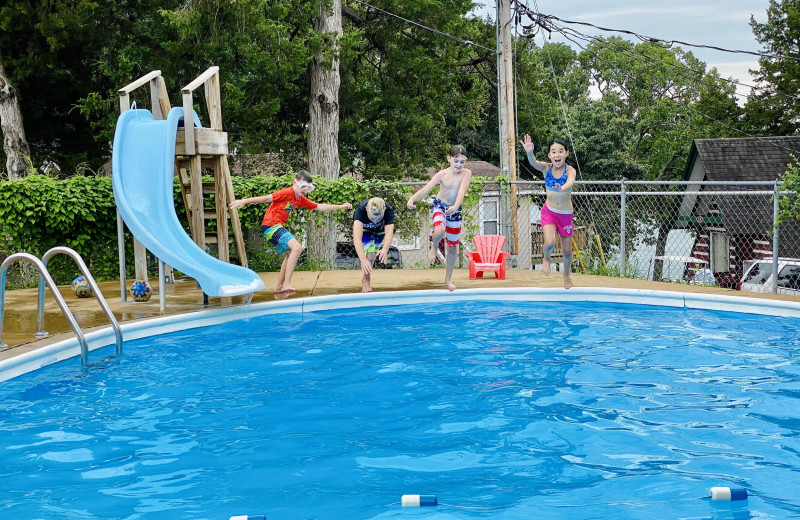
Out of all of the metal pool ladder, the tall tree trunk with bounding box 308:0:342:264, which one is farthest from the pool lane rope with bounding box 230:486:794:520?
the tall tree trunk with bounding box 308:0:342:264

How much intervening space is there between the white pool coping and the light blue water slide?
0.58 m

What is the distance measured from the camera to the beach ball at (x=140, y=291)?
9.87 metres

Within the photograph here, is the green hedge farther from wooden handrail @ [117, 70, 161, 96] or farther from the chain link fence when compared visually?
wooden handrail @ [117, 70, 161, 96]

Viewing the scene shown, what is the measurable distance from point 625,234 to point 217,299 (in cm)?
999

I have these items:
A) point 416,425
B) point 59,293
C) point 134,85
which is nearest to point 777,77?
point 134,85

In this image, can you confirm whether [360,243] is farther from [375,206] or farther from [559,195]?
[559,195]

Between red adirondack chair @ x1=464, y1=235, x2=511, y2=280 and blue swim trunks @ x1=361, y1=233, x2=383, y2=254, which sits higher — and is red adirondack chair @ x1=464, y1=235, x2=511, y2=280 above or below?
below

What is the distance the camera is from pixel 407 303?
1064cm

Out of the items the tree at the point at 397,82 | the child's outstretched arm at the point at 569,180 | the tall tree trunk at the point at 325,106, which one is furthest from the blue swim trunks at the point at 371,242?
the tree at the point at 397,82

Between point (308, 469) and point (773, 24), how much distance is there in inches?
1306

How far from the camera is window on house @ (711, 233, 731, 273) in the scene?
2752 centimetres

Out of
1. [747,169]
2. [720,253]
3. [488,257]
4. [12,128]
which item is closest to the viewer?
[488,257]

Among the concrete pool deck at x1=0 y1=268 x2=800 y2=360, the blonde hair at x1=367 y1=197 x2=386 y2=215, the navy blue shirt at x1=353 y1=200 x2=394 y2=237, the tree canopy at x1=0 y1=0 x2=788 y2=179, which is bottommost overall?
the concrete pool deck at x1=0 y1=268 x2=800 y2=360

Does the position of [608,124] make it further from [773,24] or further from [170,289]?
[170,289]
